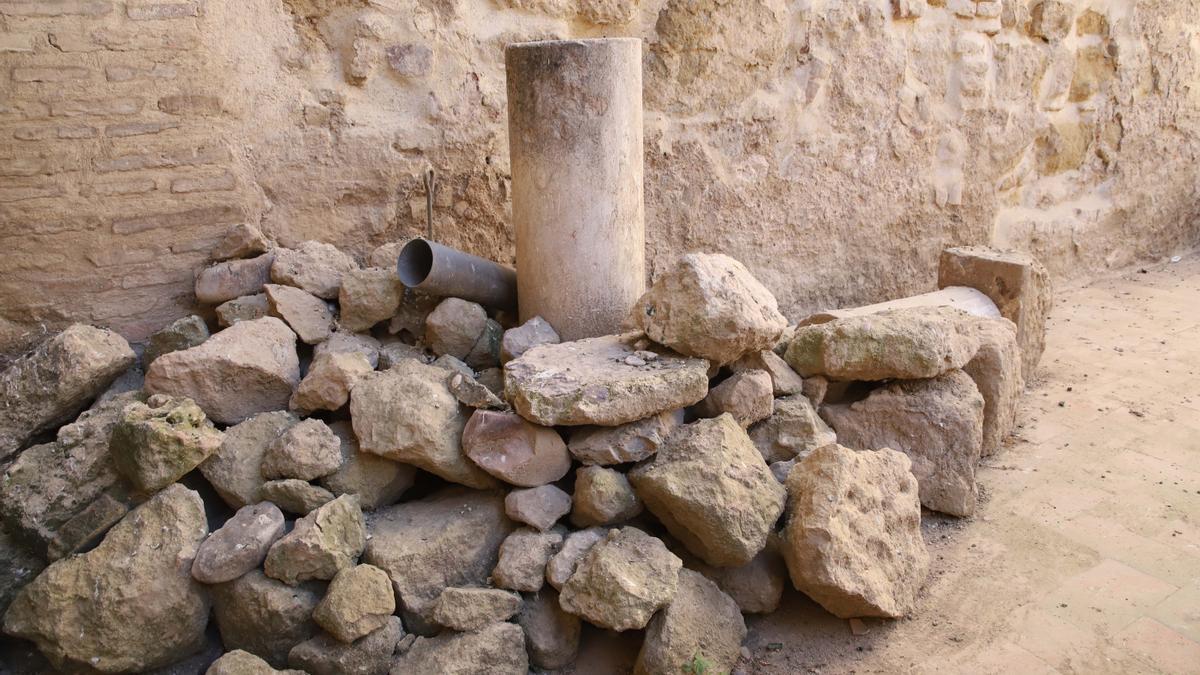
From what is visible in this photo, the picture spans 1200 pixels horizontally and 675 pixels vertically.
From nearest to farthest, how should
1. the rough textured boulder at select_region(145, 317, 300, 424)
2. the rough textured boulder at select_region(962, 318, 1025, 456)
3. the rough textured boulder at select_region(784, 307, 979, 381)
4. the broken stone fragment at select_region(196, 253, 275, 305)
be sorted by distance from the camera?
1. the rough textured boulder at select_region(145, 317, 300, 424)
2. the rough textured boulder at select_region(784, 307, 979, 381)
3. the broken stone fragment at select_region(196, 253, 275, 305)
4. the rough textured boulder at select_region(962, 318, 1025, 456)

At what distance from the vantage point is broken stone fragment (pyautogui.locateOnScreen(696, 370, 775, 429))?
134 inches

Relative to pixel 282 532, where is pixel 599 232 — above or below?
above

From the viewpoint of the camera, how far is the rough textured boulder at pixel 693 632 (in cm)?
286

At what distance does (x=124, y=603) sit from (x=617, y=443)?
1.49 metres

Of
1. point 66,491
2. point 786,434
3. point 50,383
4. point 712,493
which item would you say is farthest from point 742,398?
point 50,383

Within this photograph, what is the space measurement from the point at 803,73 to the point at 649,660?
317 centimetres

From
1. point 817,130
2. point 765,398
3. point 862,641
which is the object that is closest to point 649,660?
point 862,641

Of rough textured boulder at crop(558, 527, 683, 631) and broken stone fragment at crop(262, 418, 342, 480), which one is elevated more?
broken stone fragment at crop(262, 418, 342, 480)

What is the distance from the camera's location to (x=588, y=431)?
3.21 metres

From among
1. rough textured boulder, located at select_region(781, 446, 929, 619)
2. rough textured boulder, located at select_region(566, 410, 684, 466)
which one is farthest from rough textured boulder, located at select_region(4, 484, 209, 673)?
rough textured boulder, located at select_region(781, 446, 929, 619)

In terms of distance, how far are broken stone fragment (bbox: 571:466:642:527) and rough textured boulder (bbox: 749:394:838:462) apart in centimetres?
60

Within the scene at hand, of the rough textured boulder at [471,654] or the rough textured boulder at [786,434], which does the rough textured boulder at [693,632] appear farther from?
the rough textured boulder at [786,434]

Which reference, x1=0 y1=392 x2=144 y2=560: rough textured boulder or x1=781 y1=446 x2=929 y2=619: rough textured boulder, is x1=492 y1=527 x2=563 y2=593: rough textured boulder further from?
x1=0 y1=392 x2=144 y2=560: rough textured boulder

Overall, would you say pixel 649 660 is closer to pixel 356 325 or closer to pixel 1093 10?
pixel 356 325
